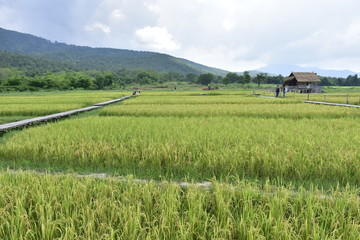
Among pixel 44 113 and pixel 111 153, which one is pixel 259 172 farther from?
pixel 44 113

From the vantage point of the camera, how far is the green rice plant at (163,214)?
1.95m

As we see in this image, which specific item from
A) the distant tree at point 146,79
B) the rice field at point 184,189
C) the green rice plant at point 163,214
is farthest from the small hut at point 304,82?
the distant tree at point 146,79

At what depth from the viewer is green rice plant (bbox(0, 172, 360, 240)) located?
1952 mm

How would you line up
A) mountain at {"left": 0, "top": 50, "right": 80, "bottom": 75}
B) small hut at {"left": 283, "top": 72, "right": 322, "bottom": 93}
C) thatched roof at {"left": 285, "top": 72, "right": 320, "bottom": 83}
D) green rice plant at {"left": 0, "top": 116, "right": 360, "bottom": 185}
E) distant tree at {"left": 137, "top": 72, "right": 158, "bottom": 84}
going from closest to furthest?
green rice plant at {"left": 0, "top": 116, "right": 360, "bottom": 185}
small hut at {"left": 283, "top": 72, "right": 322, "bottom": 93}
thatched roof at {"left": 285, "top": 72, "right": 320, "bottom": 83}
distant tree at {"left": 137, "top": 72, "right": 158, "bottom": 84}
mountain at {"left": 0, "top": 50, "right": 80, "bottom": 75}

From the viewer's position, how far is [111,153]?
14.8 feet

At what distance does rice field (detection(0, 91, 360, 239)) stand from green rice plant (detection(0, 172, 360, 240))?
0.04ft

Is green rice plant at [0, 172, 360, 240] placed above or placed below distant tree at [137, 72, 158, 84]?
below

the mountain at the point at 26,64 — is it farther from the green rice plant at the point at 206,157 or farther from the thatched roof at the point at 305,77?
the green rice plant at the point at 206,157

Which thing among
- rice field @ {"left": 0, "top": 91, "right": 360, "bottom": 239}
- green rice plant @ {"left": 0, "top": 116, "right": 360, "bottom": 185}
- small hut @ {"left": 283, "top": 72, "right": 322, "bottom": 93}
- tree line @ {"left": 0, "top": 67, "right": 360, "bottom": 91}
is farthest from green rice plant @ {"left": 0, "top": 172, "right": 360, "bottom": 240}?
tree line @ {"left": 0, "top": 67, "right": 360, "bottom": 91}

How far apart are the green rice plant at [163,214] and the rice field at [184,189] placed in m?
0.01

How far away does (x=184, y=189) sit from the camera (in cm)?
305

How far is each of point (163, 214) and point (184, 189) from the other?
902 millimetres

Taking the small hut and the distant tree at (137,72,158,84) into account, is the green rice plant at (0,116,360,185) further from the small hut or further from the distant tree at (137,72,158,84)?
the distant tree at (137,72,158,84)

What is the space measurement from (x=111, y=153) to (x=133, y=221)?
2.70 m
